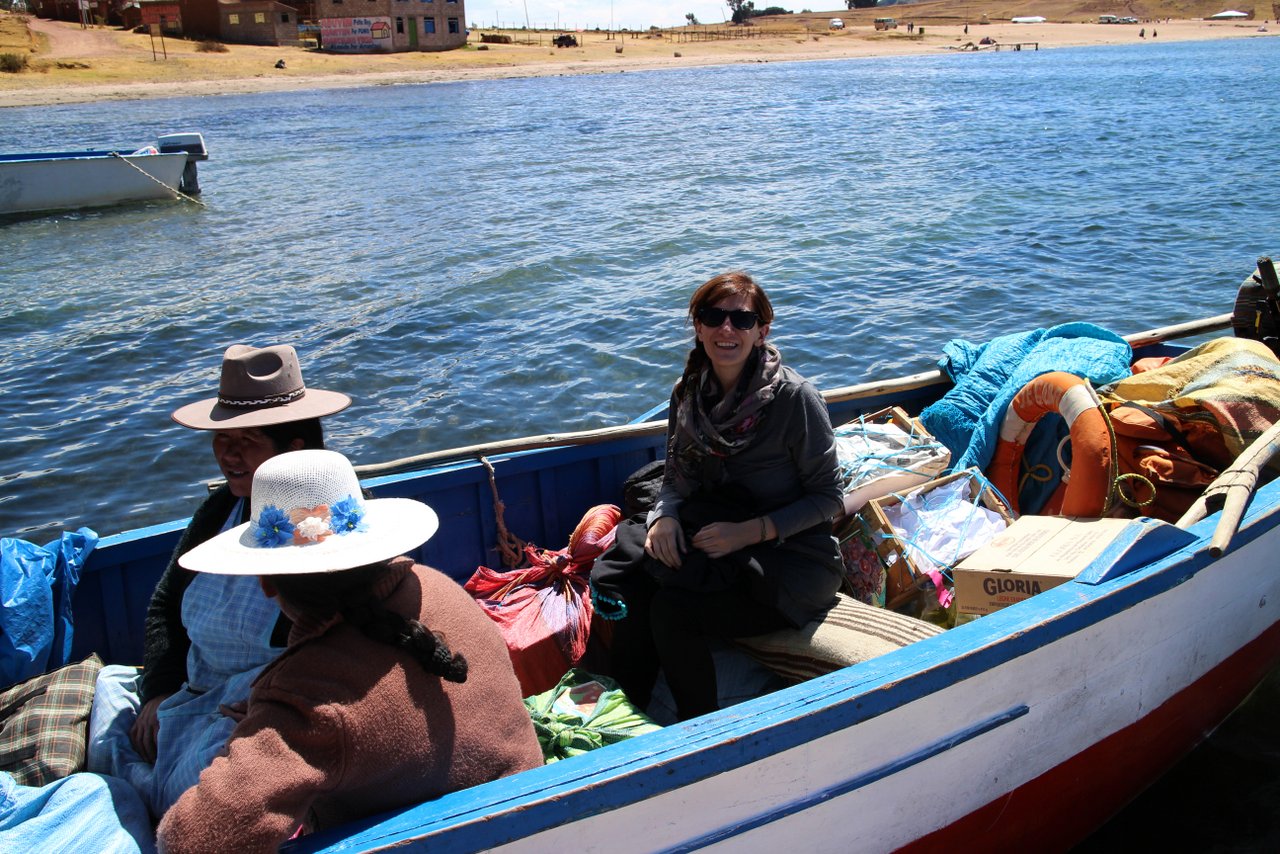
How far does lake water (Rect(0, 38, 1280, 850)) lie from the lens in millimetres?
9664

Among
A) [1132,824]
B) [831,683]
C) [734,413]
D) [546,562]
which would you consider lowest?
[1132,824]

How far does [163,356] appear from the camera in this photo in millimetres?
11320

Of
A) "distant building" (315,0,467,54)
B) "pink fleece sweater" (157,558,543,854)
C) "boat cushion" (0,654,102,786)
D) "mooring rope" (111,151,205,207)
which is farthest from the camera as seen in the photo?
"distant building" (315,0,467,54)

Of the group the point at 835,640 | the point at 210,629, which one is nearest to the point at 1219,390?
the point at 835,640

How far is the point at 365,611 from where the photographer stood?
2221mm

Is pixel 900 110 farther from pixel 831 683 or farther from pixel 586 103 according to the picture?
pixel 831 683

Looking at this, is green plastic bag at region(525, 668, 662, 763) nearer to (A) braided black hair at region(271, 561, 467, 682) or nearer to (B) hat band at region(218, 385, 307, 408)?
(A) braided black hair at region(271, 561, 467, 682)

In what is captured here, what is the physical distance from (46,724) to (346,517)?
5.02 feet

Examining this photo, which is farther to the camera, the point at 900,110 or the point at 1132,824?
the point at 900,110

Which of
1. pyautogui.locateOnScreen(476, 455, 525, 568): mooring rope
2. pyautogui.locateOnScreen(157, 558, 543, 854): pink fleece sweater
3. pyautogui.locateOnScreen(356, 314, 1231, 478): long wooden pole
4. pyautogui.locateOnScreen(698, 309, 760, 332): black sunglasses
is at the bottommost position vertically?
pyautogui.locateOnScreen(476, 455, 525, 568): mooring rope

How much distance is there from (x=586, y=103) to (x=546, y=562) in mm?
40394

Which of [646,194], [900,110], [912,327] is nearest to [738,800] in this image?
[912,327]

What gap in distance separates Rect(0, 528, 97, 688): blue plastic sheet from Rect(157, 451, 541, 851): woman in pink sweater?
1.61 meters

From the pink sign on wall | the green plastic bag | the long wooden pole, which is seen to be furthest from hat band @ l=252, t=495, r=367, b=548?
the pink sign on wall
